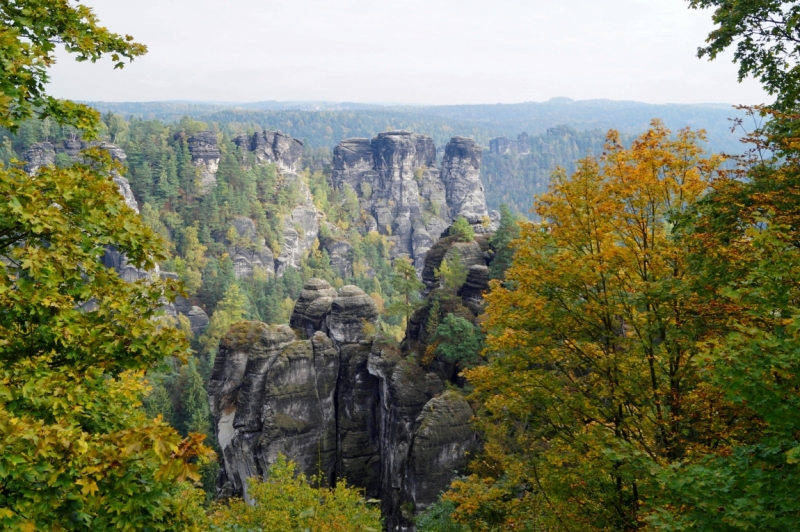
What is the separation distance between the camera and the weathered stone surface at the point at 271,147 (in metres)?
119

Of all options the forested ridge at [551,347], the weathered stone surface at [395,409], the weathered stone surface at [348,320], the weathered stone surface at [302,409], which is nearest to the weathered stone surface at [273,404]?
the weathered stone surface at [302,409]

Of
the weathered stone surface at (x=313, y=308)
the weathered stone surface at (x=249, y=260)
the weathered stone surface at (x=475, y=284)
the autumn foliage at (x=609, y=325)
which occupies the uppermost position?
the autumn foliage at (x=609, y=325)

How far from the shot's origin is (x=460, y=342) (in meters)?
30.9

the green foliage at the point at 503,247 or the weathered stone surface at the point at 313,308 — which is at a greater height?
the green foliage at the point at 503,247

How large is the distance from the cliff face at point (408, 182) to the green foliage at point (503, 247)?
262ft

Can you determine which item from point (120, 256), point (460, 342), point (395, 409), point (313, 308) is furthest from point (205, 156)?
point (395, 409)

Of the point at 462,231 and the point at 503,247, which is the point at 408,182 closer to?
the point at 462,231

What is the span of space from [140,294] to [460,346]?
24580 millimetres


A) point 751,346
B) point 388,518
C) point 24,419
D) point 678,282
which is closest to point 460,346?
point 388,518

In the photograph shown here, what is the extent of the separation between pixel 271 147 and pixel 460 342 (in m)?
100

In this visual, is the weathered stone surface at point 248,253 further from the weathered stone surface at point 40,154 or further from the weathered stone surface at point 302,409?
the weathered stone surface at point 302,409

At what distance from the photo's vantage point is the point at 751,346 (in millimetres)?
6164

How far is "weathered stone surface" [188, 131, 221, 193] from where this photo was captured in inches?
4055

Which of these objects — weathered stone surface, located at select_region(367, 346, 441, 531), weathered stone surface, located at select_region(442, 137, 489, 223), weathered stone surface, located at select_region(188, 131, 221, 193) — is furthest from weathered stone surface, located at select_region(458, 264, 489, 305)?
weathered stone surface, located at select_region(442, 137, 489, 223)
